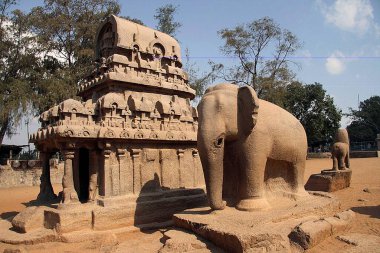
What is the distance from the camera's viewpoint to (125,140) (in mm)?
7859

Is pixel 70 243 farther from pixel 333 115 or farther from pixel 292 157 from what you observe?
pixel 333 115

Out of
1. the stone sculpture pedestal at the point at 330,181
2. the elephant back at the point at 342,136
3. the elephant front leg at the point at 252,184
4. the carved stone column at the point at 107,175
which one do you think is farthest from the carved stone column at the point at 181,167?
the elephant back at the point at 342,136

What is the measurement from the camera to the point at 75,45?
70.5 ft

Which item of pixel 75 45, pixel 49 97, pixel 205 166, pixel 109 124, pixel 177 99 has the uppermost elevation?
pixel 75 45

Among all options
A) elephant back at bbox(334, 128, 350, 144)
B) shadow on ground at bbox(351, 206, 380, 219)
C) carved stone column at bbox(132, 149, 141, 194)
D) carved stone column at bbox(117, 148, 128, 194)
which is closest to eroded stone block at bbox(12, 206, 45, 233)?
carved stone column at bbox(117, 148, 128, 194)

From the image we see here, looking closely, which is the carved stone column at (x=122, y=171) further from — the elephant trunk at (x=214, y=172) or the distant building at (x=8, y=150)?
the distant building at (x=8, y=150)

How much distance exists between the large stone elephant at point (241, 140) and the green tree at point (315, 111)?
28.4m

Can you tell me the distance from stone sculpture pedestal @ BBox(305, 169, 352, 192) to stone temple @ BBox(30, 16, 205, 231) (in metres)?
4.75

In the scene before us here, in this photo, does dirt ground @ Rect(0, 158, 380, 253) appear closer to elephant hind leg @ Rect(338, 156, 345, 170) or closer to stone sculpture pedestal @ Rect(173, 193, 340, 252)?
stone sculpture pedestal @ Rect(173, 193, 340, 252)

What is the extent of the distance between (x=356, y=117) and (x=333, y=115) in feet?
68.0

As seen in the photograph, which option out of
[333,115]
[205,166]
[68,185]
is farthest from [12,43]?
[333,115]

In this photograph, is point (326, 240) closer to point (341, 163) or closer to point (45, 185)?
point (45, 185)

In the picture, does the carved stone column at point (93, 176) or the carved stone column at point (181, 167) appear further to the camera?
the carved stone column at point (181, 167)

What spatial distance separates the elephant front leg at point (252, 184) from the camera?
18.3 feet
